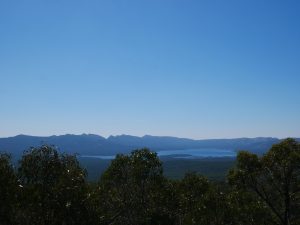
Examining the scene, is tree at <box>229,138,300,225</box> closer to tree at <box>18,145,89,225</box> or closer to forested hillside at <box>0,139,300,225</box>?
forested hillside at <box>0,139,300,225</box>

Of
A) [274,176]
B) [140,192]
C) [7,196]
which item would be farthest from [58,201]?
[274,176]

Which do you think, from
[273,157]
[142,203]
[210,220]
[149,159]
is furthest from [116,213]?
[273,157]

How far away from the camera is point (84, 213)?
67.3 ft

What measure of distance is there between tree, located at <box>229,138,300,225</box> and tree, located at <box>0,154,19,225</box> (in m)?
25.6

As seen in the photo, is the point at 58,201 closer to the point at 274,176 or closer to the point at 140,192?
the point at 140,192

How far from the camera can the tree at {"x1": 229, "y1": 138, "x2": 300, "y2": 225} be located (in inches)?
1507

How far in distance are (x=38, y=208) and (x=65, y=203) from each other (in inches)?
55.3

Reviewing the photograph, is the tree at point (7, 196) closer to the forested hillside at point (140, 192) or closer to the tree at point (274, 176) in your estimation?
the forested hillside at point (140, 192)

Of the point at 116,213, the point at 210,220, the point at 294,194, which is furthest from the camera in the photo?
the point at 294,194

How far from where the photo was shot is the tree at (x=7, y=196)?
1973 centimetres

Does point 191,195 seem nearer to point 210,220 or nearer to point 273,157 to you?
point 273,157

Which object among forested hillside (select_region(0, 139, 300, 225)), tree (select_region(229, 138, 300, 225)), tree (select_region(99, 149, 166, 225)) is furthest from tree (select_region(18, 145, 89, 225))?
tree (select_region(229, 138, 300, 225))

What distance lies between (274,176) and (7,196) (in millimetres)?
27963

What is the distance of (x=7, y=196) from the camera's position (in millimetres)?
20047
